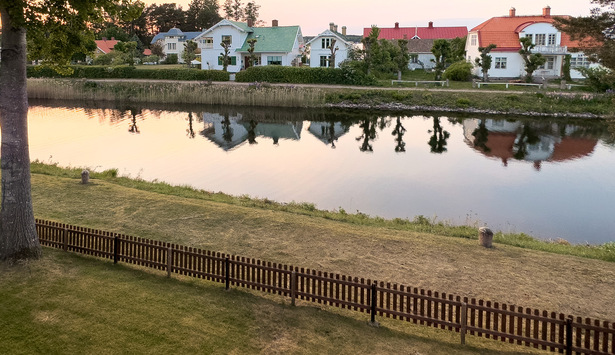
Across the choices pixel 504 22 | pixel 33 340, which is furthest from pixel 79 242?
pixel 504 22

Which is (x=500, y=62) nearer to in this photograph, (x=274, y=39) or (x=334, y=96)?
(x=334, y=96)

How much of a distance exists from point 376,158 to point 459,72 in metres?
35.2

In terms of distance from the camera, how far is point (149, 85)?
61375mm

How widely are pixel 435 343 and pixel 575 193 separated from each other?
18.1m

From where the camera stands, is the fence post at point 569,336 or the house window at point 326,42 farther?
the house window at point 326,42

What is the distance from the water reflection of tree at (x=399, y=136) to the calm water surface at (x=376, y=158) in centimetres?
19

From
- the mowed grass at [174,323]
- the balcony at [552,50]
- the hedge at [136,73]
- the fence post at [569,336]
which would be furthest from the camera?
the hedge at [136,73]

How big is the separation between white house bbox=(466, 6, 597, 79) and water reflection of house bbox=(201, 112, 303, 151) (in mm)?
30975

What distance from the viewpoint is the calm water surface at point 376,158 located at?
22281 mm

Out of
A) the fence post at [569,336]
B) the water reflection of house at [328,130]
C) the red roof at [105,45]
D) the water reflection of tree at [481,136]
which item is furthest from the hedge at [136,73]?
the fence post at [569,336]

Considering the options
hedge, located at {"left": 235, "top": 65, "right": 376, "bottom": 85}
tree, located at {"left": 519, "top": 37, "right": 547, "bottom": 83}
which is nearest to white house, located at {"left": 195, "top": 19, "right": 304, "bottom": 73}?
hedge, located at {"left": 235, "top": 65, "right": 376, "bottom": 85}

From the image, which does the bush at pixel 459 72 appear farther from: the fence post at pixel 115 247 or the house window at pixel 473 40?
the fence post at pixel 115 247

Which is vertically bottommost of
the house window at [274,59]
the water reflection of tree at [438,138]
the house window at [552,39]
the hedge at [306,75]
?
the water reflection of tree at [438,138]

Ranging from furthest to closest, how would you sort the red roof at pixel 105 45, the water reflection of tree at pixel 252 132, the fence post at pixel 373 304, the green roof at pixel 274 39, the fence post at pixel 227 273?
1. the red roof at pixel 105 45
2. the green roof at pixel 274 39
3. the water reflection of tree at pixel 252 132
4. the fence post at pixel 227 273
5. the fence post at pixel 373 304
